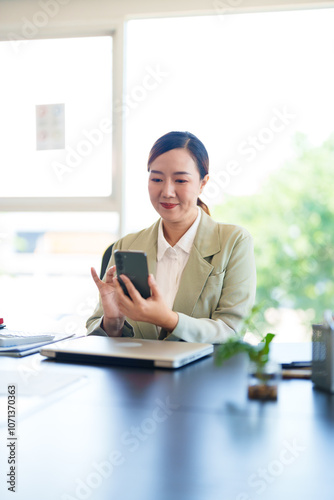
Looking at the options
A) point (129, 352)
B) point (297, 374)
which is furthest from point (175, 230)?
point (297, 374)

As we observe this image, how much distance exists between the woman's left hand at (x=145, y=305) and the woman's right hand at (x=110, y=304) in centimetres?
13

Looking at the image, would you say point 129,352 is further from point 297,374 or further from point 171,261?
point 171,261

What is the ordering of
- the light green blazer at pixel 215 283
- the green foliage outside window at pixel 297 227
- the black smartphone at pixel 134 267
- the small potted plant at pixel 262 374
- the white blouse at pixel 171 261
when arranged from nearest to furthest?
1. the small potted plant at pixel 262 374
2. the black smartphone at pixel 134 267
3. the light green blazer at pixel 215 283
4. the white blouse at pixel 171 261
5. the green foliage outside window at pixel 297 227

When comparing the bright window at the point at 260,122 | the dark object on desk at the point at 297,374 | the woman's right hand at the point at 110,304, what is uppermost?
the bright window at the point at 260,122

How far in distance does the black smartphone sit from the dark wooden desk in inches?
12.4

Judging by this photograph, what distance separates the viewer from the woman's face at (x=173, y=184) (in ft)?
6.31

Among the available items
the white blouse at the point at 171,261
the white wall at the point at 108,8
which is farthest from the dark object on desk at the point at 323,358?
the white wall at the point at 108,8

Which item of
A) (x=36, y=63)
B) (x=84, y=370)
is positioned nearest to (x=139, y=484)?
(x=84, y=370)

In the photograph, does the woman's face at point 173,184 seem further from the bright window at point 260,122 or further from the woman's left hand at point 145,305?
the woman's left hand at point 145,305

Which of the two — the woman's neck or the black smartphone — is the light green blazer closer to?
the woman's neck

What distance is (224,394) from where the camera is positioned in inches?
37.8

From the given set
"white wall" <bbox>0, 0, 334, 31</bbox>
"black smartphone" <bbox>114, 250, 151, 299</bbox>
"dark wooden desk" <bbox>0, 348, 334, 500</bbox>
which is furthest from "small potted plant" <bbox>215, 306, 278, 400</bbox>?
"white wall" <bbox>0, 0, 334, 31</bbox>

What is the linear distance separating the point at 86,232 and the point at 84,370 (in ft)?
7.51

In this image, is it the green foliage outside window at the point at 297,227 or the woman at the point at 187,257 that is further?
the green foliage outside window at the point at 297,227
